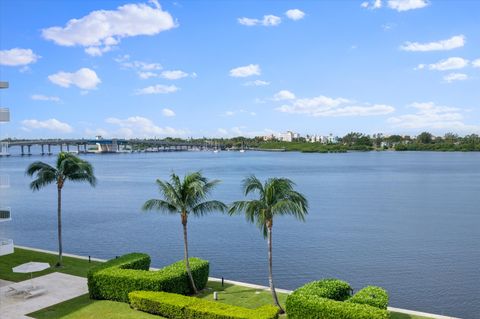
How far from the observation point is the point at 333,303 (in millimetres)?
18422

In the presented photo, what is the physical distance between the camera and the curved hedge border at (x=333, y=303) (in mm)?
17698

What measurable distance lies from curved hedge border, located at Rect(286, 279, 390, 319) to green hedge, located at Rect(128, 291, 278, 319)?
1.14 m

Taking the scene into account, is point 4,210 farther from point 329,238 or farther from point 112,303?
point 329,238

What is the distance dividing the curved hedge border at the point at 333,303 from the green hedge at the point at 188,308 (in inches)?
45.0

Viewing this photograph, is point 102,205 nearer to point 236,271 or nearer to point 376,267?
point 236,271

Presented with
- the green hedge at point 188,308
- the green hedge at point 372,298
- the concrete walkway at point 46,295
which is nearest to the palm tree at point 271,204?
the green hedge at point 188,308

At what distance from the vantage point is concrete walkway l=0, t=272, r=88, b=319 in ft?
72.0

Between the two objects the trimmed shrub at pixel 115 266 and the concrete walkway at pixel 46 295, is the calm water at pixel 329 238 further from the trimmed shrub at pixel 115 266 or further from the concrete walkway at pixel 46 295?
the concrete walkway at pixel 46 295

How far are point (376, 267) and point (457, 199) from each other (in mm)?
42431

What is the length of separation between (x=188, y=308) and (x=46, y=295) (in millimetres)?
9148

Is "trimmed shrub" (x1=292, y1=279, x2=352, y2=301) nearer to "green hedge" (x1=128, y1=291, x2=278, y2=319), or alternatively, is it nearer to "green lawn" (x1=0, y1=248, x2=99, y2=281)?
"green hedge" (x1=128, y1=291, x2=278, y2=319)

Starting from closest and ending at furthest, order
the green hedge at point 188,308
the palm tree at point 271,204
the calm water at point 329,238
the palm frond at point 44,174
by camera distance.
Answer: the green hedge at point 188,308 → the palm tree at point 271,204 → the palm frond at point 44,174 → the calm water at point 329,238

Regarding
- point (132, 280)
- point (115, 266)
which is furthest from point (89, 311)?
point (115, 266)

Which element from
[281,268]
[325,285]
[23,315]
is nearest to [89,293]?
[23,315]
